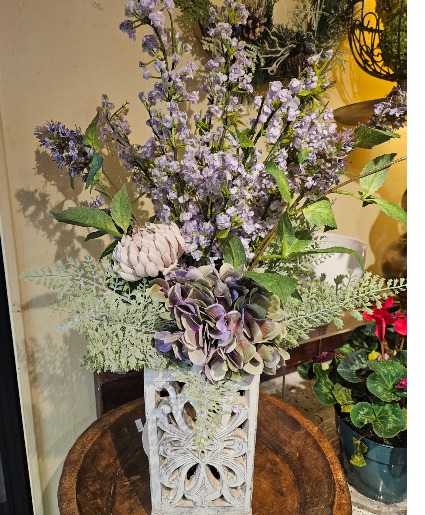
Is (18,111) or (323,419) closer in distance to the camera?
(18,111)

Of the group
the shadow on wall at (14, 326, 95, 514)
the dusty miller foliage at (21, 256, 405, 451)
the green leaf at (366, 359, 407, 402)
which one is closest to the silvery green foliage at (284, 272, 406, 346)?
the dusty miller foliage at (21, 256, 405, 451)

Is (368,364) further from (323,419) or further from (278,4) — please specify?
(278,4)

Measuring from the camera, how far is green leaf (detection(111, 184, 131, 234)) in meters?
0.57

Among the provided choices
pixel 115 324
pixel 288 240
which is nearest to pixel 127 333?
pixel 115 324

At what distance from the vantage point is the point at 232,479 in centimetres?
66

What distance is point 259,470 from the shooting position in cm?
79

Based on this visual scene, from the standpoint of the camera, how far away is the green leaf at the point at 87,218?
1.86 ft

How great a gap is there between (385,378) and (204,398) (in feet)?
1.29

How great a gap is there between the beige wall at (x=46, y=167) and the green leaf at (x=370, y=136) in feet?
1.60

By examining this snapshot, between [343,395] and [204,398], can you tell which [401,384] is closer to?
[343,395]

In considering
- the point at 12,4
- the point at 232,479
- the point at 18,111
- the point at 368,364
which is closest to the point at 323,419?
the point at 368,364

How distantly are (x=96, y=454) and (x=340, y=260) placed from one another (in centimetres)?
64

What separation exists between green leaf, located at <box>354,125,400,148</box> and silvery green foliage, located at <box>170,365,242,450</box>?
0.35 meters

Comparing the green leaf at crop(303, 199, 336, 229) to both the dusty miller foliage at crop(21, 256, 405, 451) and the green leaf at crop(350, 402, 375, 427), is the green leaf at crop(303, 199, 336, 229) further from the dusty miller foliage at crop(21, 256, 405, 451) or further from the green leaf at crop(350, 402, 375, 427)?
the green leaf at crop(350, 402, 375, 427)
